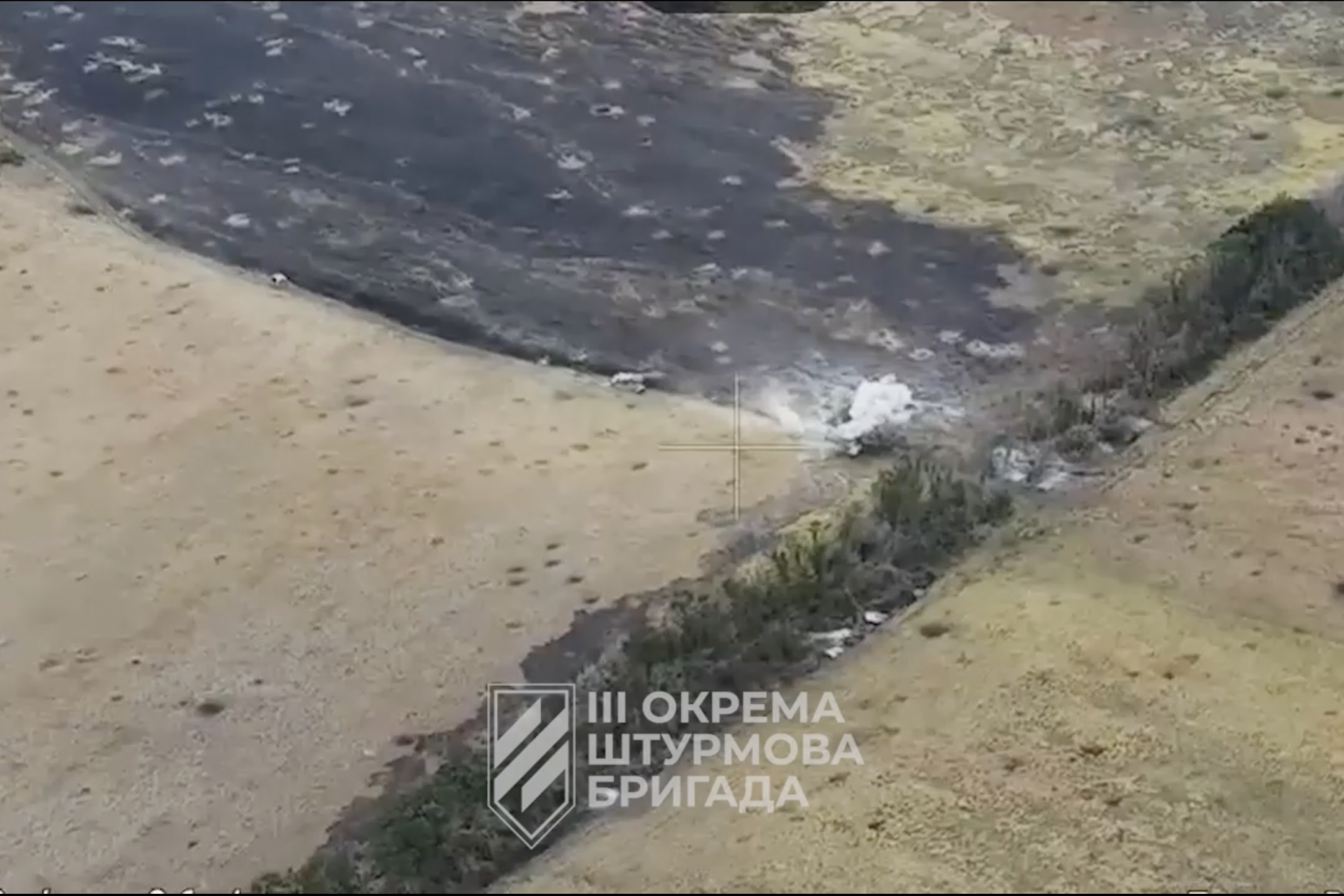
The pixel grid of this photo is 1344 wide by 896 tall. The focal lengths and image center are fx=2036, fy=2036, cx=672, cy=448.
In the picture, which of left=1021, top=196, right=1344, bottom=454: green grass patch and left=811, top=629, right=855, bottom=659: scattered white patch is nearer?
left=811, top=629, right=855, bottom=659: scattered white patch

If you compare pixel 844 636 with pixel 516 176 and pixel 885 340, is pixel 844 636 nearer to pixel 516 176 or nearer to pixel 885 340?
pixel 885 340

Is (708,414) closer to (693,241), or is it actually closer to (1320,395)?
(693,241)

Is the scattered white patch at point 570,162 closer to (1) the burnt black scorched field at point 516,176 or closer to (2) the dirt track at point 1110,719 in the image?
(1) the burnt black scorched field at point 516,176

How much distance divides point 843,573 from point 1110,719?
1.39 m

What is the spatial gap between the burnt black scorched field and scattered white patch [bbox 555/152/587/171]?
0.07 feet

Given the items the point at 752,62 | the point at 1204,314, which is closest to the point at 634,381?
the point at 1204,314

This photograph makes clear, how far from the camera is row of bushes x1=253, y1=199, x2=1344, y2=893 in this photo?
654 centimetres

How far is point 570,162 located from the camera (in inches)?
484

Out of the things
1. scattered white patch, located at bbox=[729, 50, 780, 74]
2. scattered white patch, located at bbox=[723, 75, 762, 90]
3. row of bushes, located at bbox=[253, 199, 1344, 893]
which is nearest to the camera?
row of bushes, located at bbox=[253, 199, 1344, 893]

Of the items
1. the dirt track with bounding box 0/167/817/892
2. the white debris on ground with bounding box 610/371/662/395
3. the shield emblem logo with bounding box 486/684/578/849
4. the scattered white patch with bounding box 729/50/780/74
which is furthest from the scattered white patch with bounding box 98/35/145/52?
the shield emblem logo with bounding box 486/684/578/849

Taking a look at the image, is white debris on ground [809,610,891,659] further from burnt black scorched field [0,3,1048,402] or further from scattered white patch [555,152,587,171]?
scattered white patch [555,152,587,171]

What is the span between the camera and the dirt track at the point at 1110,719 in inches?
237

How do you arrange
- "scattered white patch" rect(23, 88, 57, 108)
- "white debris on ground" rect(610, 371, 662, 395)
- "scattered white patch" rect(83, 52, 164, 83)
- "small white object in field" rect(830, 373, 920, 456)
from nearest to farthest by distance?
1. "small white object in field" rect(830, 373, 920, 456)
2. "white debris on ground" rect(610, 371, 662, 395)
3. "scattered white patch" rect(23, 88, 57, 108)
4. "scattered white patch" rect(83, 52, 164, 83)

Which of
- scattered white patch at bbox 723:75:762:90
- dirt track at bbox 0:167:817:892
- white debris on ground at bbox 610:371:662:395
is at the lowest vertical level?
dirt track at bbox 0:167:817:892
